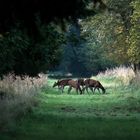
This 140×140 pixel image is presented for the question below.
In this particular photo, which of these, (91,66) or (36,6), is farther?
(91,66)

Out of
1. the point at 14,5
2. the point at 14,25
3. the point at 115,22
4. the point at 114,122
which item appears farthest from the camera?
the point at 115,22

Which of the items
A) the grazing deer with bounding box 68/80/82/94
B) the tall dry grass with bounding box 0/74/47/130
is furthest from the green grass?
the grazing deer with bounding box 68/80/82/94

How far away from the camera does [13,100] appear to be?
22.3m

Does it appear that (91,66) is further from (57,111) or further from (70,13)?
(70,13)

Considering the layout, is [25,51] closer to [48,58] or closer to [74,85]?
[48,58]

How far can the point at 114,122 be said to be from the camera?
20.0 meters

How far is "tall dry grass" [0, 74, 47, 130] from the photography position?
1807cm

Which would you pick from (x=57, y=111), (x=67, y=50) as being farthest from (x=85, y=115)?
(x=67, y=50)

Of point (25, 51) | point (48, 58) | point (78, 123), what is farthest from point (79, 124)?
point (48, 58)

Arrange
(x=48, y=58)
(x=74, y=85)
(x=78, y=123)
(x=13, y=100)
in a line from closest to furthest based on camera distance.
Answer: (x=78, y=123) < (x=13, y=100) < (x=48, y=58) < (x=74, y=85)

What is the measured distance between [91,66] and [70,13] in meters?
76.6

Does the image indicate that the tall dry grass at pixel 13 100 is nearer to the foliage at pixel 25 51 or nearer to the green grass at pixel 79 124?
the green grass at pixel 79 124

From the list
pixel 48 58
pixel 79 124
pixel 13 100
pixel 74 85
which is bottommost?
pixel 79 124

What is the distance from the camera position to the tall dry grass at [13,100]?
18072 mm
